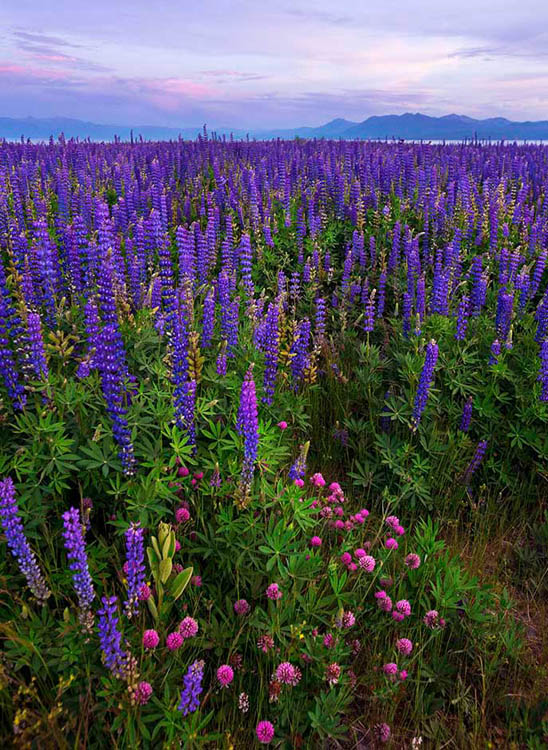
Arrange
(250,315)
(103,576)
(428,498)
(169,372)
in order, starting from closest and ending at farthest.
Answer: (103,576) < (169,372) < (428,498) < (250,315)

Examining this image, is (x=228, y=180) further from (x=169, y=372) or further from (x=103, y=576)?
(x=103, y=576)

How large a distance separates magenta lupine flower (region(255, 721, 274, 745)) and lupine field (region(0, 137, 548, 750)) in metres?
0.01

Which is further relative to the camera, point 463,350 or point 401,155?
point 401,155

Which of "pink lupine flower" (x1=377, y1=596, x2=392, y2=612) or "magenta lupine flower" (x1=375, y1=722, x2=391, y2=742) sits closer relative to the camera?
"magenta lupine flower" (x1=375, y1=722, x2=391, y2=742)

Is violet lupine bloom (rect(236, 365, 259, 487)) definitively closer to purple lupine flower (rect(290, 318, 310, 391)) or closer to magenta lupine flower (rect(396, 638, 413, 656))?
magenta lupine flower (rect(396, 638, 413, 656))

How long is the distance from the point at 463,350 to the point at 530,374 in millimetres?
651

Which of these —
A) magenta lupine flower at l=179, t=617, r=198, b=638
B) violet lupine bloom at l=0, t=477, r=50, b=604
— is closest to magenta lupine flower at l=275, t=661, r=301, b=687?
magenta lupine flower at l=179, t=617, r=198, b=638

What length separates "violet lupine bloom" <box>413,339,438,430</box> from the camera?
424cm

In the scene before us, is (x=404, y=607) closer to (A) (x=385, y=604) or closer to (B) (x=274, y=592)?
(A) (x=385, y=604)

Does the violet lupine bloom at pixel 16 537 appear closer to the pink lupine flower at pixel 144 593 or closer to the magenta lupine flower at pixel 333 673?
the pink lupine flower at pixel 144 593

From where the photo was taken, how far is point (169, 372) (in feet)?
10.9

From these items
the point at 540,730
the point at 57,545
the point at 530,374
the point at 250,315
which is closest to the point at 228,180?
the point at 250,315

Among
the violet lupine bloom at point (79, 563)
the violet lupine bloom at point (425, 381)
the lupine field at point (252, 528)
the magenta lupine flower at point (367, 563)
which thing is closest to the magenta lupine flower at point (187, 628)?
the lupine field at point (252, 528)

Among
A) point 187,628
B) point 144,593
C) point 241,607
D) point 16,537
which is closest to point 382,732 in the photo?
point 241,607
